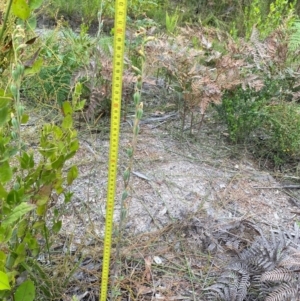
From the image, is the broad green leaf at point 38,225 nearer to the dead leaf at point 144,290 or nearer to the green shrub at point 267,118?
the dead leaf at point 144,290

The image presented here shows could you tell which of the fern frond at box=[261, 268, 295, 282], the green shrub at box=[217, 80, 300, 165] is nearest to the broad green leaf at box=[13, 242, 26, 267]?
the fern frond at box=[261, 268, 295, 282]

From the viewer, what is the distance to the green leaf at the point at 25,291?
1.11m

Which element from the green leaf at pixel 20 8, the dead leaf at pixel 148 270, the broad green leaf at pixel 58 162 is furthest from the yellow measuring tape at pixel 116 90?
the dead leaf at pixel 148 270

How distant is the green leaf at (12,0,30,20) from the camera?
106cm

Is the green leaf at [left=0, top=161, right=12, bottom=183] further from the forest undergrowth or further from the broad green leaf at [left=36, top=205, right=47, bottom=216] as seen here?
the broad green leaf at [left=36, top=205, right=47, bottom=216]

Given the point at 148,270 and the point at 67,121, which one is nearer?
the point at 67,121

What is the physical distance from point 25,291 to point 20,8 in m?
0.76

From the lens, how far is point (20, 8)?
1.07 meters

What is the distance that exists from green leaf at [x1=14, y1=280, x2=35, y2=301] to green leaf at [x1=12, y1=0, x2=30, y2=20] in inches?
28.3

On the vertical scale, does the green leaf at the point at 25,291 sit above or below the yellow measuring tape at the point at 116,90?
below

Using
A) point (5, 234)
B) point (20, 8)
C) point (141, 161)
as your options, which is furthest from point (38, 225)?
point (141, 161)

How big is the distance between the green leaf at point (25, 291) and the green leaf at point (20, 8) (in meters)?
0.72

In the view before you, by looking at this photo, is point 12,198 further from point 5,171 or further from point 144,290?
point 144,290

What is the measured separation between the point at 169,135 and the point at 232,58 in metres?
0.59
